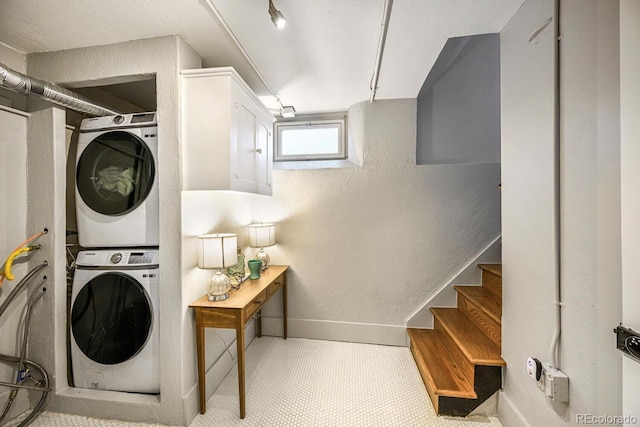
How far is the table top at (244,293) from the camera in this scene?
162 centimetres

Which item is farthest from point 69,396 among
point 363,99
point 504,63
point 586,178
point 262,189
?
point 504,63

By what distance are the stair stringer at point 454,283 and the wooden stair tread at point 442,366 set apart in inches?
5.1

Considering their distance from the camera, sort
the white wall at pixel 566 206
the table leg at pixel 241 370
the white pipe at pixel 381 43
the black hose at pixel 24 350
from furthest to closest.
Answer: the table leg at pixel 241 370 < the black hose at pixel 24 350 < the white pipe at pixel 381 43 < the white wall at pixel 566 206

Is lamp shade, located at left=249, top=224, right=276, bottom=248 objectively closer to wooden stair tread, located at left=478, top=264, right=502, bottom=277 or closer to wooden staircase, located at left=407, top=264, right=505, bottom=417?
wooden staircase, located at left=407, top=264, right=505, bottom=417

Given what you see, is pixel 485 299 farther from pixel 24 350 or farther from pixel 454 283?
pixel 24 350

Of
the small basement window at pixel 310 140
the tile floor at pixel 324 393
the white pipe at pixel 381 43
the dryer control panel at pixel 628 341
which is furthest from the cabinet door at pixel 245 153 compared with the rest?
the dryer control panel at pixel 628 341

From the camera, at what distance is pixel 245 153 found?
5.81 feet

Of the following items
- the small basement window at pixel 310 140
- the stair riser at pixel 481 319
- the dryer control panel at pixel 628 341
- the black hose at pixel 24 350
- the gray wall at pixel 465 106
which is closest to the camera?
the dryer control panel at pixel 628 341

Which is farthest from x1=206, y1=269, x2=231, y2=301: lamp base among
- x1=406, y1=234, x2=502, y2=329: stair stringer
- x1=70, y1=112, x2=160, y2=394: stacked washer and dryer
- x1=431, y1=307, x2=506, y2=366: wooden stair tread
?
x1=406, y1=234, x2=502, y2=329: stair stringer

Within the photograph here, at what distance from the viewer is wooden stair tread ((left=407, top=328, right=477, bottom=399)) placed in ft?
5.34

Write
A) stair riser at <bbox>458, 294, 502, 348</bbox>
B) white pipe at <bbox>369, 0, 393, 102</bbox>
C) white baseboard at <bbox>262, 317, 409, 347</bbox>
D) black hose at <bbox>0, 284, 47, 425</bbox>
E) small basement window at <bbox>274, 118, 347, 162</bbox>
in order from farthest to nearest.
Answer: small basement window at <bbox>274, 118, 347, 162</bbox> → white baseboard at <bbox>262, 317, 409, 347</bbox> → stair riser at <bbox>458, 294, 502, 348</bbox> → black hose at <bbox>0, 284, 47, 425</bbox> → white pipe at <bbox>369, 0, 393, 102</bbox>

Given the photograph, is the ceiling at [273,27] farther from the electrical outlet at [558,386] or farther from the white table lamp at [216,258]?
the electrical outlet at [558,386]

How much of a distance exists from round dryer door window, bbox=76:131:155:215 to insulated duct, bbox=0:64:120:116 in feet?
0.75

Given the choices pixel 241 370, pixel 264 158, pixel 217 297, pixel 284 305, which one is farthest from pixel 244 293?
pixel 264 158
